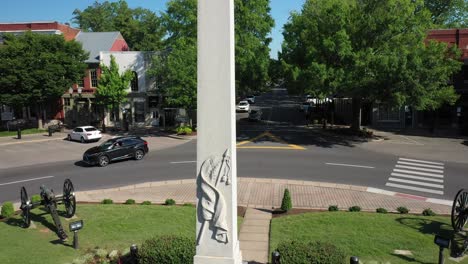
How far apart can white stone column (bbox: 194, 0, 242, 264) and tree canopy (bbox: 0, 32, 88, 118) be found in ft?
114

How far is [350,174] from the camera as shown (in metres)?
22.1

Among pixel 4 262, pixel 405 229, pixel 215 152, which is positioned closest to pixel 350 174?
pixel 405 229

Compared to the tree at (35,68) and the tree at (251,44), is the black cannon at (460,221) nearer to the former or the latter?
the tree at (251,44)

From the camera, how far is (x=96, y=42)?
A: 47.9 m

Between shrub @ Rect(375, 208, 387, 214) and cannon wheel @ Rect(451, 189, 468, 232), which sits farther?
shrub @ Rect(375, 208, 387, 214)

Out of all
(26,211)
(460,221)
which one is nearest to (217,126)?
(26,211)

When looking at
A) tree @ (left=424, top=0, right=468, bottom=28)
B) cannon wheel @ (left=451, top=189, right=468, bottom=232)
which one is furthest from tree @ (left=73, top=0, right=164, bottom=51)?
cannon wheel @ (left=451, top=189, right=468, bottom=232)

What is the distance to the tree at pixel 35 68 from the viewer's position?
3784 cm

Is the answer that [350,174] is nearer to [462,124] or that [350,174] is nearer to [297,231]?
[297,231]

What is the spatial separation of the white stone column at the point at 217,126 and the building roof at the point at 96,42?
40.1 metres

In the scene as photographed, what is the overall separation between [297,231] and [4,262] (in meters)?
8.72

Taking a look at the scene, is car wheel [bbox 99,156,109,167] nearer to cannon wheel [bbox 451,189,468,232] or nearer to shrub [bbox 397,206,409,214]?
shrub [bbox 397,206,409,214]

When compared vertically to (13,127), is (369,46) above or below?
above

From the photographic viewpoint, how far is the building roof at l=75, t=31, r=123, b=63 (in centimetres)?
4647
